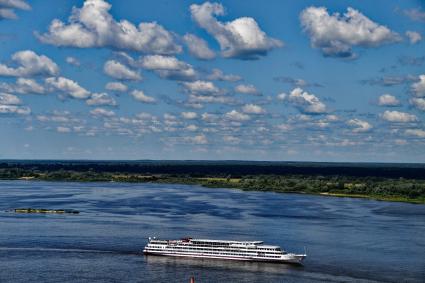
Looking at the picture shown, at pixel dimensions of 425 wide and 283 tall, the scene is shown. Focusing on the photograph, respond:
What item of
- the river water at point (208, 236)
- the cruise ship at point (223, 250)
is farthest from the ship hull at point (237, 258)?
the river water at point (208, 236)

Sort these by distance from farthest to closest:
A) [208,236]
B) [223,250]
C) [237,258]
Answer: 1. [208,236]
2. [223,250]
3. [237,258]

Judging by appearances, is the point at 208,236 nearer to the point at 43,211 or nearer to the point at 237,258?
the point at 237,258

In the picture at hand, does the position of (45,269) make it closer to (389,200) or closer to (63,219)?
(63,219)

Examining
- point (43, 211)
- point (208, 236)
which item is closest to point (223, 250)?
point (208, 236)

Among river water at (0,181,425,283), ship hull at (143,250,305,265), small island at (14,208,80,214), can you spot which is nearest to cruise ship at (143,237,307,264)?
ship hull at (143,250,305,265)

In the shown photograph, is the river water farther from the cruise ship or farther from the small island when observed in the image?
the small island

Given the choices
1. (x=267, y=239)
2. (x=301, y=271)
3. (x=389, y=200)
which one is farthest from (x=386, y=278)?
(x=389, y=200)

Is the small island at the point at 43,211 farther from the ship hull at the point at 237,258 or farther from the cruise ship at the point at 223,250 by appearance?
the ship hull at the point at 237,258
